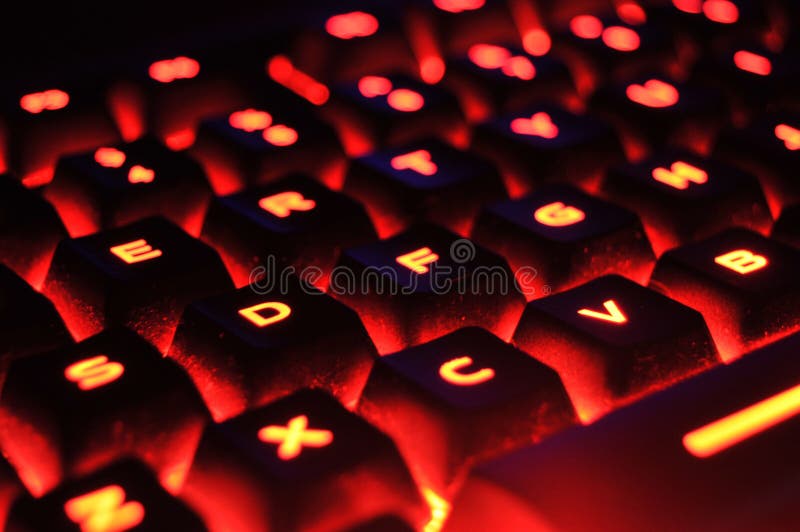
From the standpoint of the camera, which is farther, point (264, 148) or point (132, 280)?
point (264, 148)

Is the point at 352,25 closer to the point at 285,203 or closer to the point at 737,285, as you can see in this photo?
the point at 285,203

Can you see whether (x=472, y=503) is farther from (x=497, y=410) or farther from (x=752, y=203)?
(x=752, y=203)

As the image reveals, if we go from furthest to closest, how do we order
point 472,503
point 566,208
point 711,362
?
point 566,208 → point 711,362 → point 472,503

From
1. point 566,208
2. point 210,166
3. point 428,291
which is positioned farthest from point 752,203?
point 210,166

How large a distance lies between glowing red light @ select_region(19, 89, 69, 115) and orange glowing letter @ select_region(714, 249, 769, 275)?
471mm

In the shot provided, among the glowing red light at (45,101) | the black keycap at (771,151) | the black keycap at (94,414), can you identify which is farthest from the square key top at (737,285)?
the glowing red light at (45,101)

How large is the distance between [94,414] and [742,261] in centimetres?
41

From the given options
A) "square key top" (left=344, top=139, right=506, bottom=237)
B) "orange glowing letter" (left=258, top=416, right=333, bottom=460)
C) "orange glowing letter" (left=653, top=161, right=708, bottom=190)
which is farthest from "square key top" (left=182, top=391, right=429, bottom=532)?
"orange glowing letter" (left=653, top=161, right=708, bottom=190)

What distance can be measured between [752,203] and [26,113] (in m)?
0.52

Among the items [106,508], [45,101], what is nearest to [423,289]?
[106,508]

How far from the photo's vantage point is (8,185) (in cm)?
65

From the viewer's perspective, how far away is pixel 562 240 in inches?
25.4

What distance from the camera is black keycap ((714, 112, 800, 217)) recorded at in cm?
74

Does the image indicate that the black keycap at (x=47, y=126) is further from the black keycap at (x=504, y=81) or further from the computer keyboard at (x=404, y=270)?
the black keycap at (x=504, y=81)
